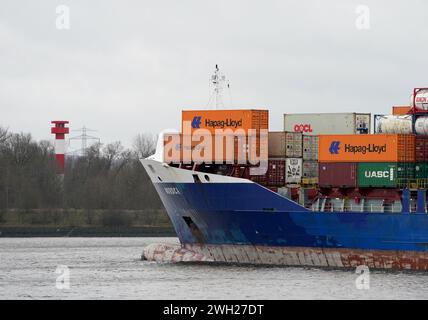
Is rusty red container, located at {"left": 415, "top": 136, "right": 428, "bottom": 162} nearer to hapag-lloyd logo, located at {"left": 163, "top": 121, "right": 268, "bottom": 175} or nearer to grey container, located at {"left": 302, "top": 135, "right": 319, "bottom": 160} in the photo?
grey container, located at {"left": 302, "top": 135, "right": 319, "bottom": 160}

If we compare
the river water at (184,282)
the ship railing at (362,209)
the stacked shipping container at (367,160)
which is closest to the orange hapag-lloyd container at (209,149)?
the stacked shipping container at (367,160)

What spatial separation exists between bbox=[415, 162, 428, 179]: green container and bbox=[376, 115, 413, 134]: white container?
2.43 metres

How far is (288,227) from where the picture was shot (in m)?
65.1

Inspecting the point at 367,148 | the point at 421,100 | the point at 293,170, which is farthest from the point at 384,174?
the point at 293,170

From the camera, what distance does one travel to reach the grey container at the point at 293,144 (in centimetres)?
6706

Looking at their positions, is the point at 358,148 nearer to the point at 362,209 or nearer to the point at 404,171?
the point at 404,171

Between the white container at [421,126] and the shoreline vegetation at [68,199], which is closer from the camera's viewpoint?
the white container at [421,126]

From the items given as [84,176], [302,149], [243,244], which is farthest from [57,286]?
[84,176]

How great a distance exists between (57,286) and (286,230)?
1342 centimetres

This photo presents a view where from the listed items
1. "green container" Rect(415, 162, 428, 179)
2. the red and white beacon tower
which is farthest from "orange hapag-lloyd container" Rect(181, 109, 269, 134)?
the red and white beacon tower

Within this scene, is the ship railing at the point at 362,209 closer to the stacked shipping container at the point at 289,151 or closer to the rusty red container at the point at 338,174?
the rusty red container at the point at 338,174

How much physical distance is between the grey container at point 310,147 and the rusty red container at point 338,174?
7.10ft

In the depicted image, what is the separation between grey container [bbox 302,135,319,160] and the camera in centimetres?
6806

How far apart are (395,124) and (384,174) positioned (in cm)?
388
